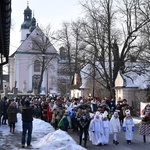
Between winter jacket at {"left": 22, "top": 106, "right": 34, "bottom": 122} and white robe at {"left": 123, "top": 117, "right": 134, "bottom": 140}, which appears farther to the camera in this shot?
white robe at {"left": 123, "top": 117, "right": 134, "bottom": 140}

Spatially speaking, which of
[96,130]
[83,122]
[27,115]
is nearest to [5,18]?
[27,115]

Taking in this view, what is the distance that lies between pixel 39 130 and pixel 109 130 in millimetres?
5358

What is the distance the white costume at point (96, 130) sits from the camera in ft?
54.4

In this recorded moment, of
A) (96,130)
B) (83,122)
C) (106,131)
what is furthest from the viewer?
(106,131)

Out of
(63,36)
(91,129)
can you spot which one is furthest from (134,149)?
(63,36)

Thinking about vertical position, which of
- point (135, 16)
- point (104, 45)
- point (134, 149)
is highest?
point (135, 16)

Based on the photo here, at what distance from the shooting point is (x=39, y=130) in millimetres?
21359

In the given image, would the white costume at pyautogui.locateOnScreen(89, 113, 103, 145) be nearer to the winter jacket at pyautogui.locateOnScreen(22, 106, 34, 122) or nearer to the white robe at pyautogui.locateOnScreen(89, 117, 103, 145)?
the white robe at pyautogui.locateOnScreen(89, 117, 103, 145)

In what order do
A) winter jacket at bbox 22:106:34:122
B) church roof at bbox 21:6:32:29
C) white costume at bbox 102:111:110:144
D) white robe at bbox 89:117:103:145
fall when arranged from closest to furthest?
winter jacket at bbox 22:106:34:122
white robe at bbox 89:117:103:145
white costume at bbox 102:111:110:144
church roof at bbox 21:6:32:29

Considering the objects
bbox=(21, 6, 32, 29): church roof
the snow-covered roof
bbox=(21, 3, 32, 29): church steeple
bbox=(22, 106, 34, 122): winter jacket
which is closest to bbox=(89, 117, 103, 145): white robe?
bbox=(22, 106, 34, 122): winter jacket

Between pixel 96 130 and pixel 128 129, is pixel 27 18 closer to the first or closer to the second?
pixel 128 129

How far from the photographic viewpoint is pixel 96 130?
54.6ft

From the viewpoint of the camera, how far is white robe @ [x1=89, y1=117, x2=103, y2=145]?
1658 centimetres

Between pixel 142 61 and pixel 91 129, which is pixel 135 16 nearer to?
pixel 142 61
